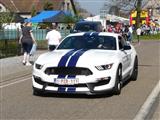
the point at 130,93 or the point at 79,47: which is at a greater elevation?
the point at 79,47

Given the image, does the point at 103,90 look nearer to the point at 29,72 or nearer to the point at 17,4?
the point at 29,72

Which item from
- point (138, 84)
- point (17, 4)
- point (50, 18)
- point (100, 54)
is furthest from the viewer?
point (17, 4)

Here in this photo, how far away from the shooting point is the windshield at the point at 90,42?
12.7 meters

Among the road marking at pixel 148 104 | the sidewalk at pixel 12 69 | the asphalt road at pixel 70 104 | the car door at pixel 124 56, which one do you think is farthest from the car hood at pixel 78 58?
the sidewalk at pixel 12 69

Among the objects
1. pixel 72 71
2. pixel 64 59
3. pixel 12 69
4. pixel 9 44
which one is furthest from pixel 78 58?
pixel 9 44

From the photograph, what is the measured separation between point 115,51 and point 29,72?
20.1 ft

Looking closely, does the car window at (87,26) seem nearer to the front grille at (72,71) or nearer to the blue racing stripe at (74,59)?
the blue racing stripe at (74,59)

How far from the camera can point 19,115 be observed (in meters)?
9.00

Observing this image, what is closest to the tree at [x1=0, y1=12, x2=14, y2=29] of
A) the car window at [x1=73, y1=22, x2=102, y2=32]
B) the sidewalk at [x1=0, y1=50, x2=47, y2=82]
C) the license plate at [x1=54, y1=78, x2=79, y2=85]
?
the car window at [x1=73, y1=22, x2=102, y2=32]

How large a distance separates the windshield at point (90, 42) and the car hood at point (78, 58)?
641 millimetres

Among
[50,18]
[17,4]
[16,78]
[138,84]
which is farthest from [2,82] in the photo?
[17,4]

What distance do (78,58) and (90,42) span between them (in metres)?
1.76

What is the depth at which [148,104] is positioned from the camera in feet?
34.0

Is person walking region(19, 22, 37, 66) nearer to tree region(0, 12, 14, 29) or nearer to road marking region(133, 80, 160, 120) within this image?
road marking region(133, 80, 160, 120)
